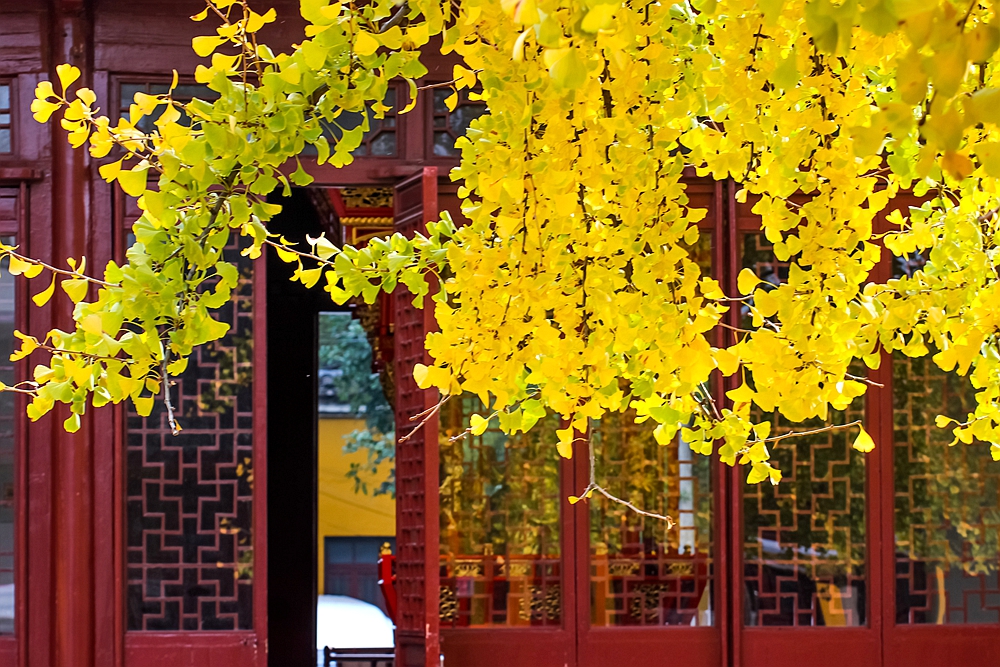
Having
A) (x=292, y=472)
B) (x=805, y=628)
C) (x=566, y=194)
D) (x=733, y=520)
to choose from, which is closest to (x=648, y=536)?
(x=733, y=520)

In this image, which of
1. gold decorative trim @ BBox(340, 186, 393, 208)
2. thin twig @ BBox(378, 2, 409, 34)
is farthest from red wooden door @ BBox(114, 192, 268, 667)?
thin twig @ BBox(378, 2, 409, 34)

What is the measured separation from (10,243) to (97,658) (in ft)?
6.06

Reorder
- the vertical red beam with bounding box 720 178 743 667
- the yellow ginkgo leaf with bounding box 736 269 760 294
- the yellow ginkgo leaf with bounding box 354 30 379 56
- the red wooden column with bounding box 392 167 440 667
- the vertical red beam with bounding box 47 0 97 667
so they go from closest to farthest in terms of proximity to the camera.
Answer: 1. the yellow ginkgo leaf with bounding box 354 30 379 56
2. the yellow ginkgo leaf with bounding box 736 269 760 294
3. the red wooden column with bounding box 392 167 440 667
4. the vertical red beam with bounding box 47 0 97 667
5. the vertical red beam with bounding box 720 178 743 667

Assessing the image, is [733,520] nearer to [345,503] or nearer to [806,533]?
[806,533]

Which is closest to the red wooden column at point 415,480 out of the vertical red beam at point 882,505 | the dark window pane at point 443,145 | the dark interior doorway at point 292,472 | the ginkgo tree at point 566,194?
the dark window pane at point 443,145

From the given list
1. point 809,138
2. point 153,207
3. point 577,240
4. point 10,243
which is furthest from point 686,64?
point 10,243

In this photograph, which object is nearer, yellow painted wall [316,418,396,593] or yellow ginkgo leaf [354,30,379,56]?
yellow ginkgo leaf [354,30,379,56]

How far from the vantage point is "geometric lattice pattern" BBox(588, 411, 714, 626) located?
4.84 meters

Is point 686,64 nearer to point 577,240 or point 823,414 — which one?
point 577,240

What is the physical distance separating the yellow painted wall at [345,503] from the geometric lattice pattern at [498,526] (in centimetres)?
1443

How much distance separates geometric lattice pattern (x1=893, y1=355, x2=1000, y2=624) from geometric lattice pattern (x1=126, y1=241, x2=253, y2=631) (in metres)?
2.91

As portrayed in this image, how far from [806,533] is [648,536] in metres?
0.71

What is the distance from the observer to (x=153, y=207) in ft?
6.28

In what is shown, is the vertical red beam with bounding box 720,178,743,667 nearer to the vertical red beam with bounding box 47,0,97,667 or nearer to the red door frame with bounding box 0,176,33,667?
the vertical red beam with bounding box 47,0,97,667
